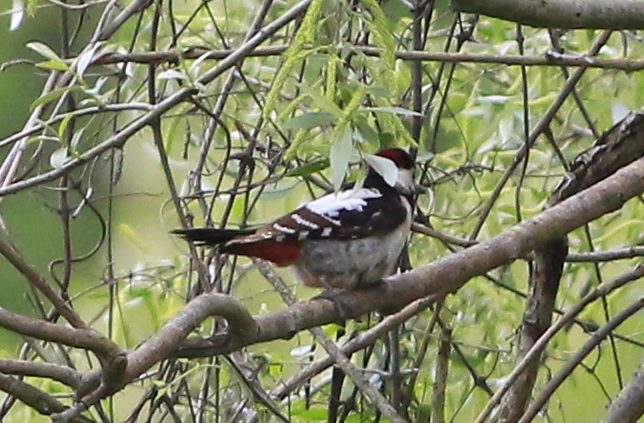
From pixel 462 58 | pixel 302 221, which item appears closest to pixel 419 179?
pixel 302 221

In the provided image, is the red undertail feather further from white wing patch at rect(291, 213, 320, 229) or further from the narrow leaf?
the narrow leaf

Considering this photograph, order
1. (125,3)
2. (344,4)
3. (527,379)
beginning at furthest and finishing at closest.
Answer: (125,3) → (527,379) → (344,4)

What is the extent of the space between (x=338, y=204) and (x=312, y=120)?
0.81m

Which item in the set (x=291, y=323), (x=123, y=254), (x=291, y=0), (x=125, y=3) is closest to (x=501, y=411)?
(x=291, y=323)

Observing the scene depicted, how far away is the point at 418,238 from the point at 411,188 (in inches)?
9.5

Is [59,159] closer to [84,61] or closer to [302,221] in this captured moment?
[84,61]

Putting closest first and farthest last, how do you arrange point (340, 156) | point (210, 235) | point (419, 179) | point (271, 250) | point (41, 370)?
point (41, 370), point (340, 156), point (210, 235), point (271, 250), point (419, 179)

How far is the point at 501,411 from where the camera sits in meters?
1.77

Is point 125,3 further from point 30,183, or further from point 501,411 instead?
point 501,411

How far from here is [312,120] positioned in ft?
3.87

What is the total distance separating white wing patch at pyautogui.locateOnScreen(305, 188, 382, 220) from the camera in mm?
1944

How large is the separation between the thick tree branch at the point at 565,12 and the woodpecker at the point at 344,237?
2.29ft

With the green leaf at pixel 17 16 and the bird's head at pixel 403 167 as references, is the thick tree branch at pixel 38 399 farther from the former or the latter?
the green leaf at pixel 17 16

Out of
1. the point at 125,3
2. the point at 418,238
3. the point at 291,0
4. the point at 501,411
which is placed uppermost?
the point at 125,3
